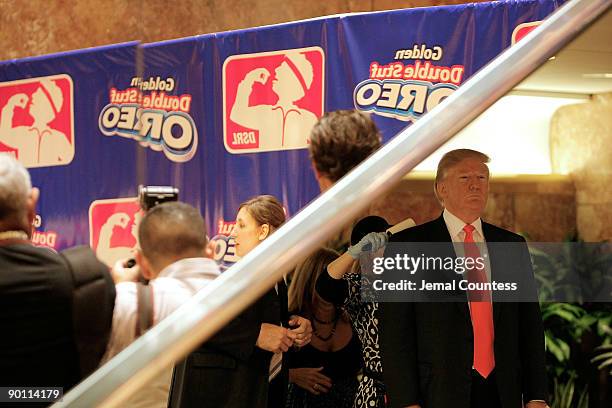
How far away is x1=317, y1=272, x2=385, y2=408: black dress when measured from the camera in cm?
139

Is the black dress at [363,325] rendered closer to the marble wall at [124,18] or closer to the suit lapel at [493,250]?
the suit lapel at [493,250]

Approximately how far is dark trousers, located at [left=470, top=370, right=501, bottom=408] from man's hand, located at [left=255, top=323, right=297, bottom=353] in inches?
11.3

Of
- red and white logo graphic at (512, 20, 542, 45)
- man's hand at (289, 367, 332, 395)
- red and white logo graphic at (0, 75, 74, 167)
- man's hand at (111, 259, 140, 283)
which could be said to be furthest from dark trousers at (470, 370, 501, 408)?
red and white logo graphic at (0, 75, 74, 167)

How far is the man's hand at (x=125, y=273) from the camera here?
4.30 ft

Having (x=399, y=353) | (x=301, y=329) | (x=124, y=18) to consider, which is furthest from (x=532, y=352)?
(x=124, y=18)

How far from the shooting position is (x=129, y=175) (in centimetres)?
442

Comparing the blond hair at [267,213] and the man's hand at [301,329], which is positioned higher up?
the blond hair at [267,213]

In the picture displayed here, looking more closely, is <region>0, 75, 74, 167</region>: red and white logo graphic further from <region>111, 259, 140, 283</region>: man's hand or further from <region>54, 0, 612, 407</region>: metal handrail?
<region>54, 0, 612, 407</region>: metal handrail

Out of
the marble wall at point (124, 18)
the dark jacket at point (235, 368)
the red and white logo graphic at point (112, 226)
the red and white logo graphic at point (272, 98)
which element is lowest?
the dark jacket at point (235, 368)

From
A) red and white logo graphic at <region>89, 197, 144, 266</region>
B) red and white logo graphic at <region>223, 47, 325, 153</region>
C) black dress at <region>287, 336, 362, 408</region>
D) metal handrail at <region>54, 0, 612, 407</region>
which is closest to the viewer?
metal handrail at <region>54, 0, 612, 407</region>

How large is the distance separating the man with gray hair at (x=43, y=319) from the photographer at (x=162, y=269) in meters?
0.03

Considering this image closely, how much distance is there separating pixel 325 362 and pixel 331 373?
29 millimetres

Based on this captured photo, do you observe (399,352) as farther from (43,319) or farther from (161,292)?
(43,319)

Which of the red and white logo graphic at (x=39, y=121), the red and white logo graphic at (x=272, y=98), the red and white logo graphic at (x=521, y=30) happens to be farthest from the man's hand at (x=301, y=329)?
the red and white logo graphic at (x=39, y=121)
